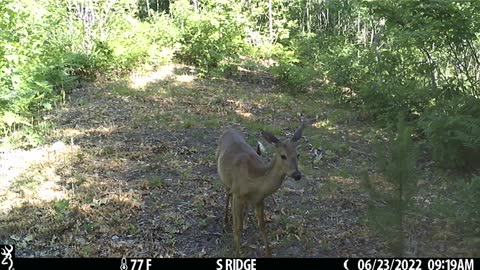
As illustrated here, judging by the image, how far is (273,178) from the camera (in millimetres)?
4336

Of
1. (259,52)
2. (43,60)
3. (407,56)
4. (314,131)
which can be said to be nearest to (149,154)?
(314,131)

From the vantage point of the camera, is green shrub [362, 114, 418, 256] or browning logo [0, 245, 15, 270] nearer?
green shrub [362, 114, 418, 256]

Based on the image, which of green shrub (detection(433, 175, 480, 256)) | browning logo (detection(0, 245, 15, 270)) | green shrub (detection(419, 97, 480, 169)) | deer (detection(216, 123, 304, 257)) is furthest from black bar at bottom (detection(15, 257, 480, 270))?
green shrub (detection(419, 97, 480, 169))

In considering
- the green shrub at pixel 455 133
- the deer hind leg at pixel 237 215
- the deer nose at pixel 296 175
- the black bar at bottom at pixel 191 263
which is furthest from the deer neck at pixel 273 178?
the green shrub at pixel 455 133

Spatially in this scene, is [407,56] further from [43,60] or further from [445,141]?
[43,60]

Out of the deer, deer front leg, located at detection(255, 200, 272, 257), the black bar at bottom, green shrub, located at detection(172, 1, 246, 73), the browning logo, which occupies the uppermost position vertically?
green shrub, located at detection(172, 1, 246, 73)

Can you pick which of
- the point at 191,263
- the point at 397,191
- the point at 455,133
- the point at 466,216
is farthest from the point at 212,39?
the point at 397,191

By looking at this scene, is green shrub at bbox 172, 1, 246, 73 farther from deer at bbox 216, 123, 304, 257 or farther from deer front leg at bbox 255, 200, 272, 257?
deer front leg at bbox 255, 200, 272, 257

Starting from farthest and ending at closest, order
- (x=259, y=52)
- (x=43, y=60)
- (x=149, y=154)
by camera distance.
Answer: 1. (x=259, y=52)
2. (x=43, y=60)
3. (x=149, y=154)

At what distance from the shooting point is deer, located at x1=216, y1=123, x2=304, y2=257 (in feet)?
14.0

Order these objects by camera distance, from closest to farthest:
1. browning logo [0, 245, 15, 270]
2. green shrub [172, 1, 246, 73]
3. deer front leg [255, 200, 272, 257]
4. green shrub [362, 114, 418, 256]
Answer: green shrub [362, 114, 418, 256] → browning logo [0, 245, 15, 270] → deer front leg [255, 200, 272, 257] → green shrub [172, 1, 246, 73]

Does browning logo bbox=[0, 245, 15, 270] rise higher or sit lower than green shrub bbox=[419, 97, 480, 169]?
lower

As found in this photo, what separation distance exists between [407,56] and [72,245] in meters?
7.18

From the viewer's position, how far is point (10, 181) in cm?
642
